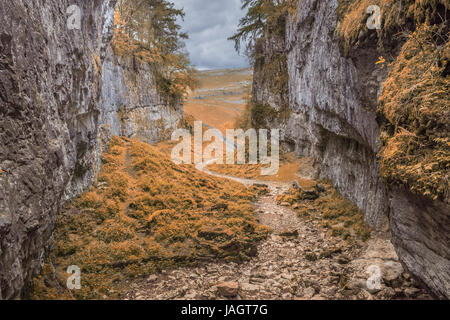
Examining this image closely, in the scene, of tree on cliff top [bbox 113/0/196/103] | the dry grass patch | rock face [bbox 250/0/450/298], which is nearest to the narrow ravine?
the dry grass patch

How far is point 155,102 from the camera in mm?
29578

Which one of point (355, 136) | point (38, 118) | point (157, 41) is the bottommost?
point (355, 136)

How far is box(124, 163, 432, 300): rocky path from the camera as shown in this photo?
6395mm

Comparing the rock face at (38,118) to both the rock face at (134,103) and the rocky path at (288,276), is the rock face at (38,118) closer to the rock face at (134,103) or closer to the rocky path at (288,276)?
the rocky path at (288,276)

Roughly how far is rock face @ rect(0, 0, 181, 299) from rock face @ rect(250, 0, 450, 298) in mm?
7150

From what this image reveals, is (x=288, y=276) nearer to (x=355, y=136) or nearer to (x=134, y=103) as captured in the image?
(x=355, y=136)

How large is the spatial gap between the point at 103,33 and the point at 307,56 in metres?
11.8

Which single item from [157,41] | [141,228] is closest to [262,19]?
[157,41]

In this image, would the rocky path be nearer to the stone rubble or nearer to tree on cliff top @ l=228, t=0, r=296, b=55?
the stone rubble

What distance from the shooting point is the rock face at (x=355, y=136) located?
15.9 feet

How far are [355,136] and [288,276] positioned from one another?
5984 millimetres

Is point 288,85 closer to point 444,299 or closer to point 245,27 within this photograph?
point 245,27

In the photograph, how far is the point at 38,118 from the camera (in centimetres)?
536

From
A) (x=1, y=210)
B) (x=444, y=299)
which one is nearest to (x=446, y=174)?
(x=444, y=299)
